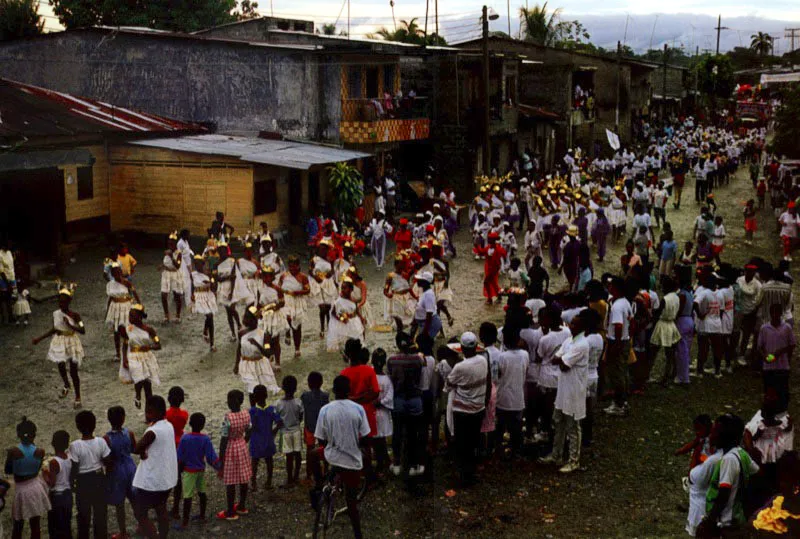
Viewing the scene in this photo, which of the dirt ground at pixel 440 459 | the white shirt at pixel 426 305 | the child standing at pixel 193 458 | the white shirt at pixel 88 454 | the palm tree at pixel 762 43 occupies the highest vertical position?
the palm tree at pixel 762 43

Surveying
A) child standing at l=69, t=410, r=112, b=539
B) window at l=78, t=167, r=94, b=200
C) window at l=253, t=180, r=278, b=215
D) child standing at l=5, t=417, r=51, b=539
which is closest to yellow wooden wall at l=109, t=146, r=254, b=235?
window at l=253, t=180, r=278, b=215

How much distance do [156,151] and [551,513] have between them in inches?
701

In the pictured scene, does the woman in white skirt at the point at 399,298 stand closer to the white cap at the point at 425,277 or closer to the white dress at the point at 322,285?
the white cap at the point at 425,277

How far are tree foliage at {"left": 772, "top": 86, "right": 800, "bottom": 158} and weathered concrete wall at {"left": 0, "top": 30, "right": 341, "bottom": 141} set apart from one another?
13.0 metres

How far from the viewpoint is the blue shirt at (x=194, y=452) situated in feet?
26.8

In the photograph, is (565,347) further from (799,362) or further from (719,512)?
(799,362)

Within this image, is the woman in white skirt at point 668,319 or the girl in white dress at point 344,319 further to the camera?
the girl in white dress at point 344,319

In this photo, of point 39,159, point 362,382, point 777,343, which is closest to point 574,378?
point 362,382

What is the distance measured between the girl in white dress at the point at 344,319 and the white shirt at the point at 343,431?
5.06 meters

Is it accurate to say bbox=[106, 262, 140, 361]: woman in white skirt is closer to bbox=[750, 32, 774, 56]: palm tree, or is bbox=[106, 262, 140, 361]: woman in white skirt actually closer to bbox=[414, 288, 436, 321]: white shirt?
bbox=[414, 288, 436, 321]: white shirt

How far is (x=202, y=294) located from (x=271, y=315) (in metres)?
1.72

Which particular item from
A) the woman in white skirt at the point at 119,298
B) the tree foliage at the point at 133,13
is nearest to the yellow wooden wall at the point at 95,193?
the woman in white skirt at the point at 119,298

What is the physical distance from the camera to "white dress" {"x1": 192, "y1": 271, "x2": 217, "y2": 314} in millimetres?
14203

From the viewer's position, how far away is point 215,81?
27.5 meters
